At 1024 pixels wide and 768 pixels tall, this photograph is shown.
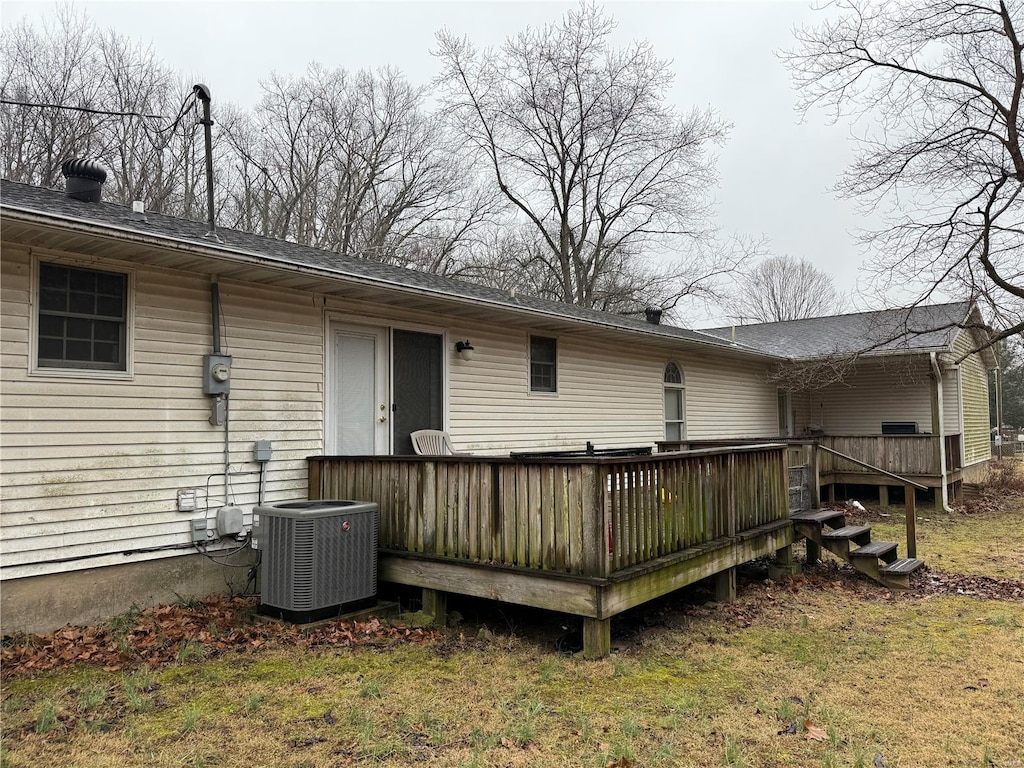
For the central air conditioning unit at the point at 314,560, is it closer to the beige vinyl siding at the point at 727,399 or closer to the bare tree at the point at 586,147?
the beige vinyl siding at the point at 727,399

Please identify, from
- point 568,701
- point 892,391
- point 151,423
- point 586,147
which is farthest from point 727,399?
point 586,147

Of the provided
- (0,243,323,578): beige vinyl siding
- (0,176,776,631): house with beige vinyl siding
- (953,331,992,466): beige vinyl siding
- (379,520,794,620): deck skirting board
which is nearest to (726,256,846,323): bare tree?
(953,331,992,466): beige vinyl siding

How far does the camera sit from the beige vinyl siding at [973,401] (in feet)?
53.2

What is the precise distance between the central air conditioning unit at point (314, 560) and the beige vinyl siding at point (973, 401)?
14.6 meters

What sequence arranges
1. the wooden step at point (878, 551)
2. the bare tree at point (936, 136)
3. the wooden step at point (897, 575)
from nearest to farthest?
the wooden step at point (897, 575)
the wooden step at point (878, 551)
the bare tree at point (936, 136)

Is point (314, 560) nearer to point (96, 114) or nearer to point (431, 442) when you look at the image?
point (431, 442)

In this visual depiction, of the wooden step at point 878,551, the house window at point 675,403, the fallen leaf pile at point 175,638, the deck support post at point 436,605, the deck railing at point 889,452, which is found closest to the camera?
the fallen leaf pile at point 175,638

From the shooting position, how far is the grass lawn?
3.44m

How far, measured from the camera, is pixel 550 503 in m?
5.11

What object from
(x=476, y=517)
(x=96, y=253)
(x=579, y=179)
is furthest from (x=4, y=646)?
(x=579, y=179)

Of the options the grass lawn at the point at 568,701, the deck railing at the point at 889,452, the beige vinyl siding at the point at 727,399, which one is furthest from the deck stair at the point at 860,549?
the deck railing at the point at 889,452

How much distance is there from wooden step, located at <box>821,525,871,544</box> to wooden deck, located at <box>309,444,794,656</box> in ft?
4.35

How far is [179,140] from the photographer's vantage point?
18672 millimetres

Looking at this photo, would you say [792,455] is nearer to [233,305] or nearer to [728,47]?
[233,305]
